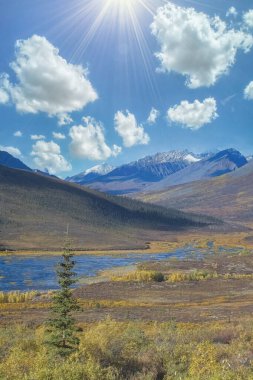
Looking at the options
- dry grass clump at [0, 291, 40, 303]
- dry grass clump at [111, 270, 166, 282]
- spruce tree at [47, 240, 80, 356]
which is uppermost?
spruce tree at [47, 240, 80, 356]

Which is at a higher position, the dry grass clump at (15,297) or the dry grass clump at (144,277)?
the dry grass clump at (144,277)

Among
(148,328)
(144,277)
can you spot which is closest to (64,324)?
(148,328)

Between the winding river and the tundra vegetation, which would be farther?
the winding river

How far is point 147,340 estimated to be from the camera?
74.3 ft

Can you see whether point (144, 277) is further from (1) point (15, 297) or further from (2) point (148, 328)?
(2) point (148, 328)

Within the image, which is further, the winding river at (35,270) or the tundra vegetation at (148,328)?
the winding river at (35,270)

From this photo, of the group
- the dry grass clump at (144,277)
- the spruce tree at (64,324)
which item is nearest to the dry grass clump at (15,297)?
the dry grass clump at (144,277)

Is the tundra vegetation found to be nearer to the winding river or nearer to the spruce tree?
the spruce tree

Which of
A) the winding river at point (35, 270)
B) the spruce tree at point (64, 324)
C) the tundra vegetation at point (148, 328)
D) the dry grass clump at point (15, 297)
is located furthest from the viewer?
the winding river at point (35, 270)

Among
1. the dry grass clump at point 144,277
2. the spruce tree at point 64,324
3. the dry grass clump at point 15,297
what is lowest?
the dry grass clump at point 15,297

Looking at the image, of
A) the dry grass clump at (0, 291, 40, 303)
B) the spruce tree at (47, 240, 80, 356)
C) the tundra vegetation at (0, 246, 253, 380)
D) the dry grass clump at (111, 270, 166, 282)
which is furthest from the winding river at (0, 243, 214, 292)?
the spruce tree at (47, 240, 80, 356)

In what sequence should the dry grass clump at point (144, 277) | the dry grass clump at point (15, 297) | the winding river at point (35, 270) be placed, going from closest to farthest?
the dry grass clump at point (15, 297)
the winding river at point (35, 270)
the dry grass clump at point (144, 277)

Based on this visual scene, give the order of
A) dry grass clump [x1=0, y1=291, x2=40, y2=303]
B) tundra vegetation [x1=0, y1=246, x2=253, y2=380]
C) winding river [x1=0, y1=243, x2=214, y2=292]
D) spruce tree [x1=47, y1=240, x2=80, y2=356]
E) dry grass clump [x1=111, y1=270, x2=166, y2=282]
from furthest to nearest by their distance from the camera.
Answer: dry grass clump [x1=111, y1=270, x2=166, y2=282]
winding river [x1=0, y1=243, x2=214, y2=292]
dry grass clump [x1=0, y1=291, x2=40, y2=303]
spruce tree [x1=47, y1=240, x2=80, y2=356]
tundra vegetation [x1=0, y1=246, x2=253, y2=380]

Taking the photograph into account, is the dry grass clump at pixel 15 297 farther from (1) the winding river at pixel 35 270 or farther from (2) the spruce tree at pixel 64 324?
(2) the spruce tree at pixel 64 324
